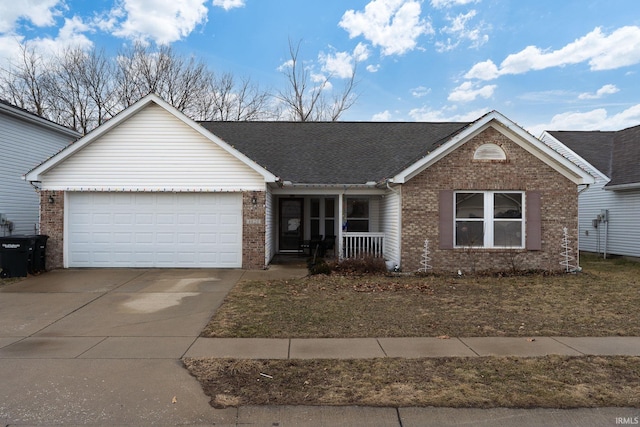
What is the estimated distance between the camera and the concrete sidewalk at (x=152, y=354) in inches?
153

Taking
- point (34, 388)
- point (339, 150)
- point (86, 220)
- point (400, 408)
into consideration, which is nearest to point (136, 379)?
point (34, 388)

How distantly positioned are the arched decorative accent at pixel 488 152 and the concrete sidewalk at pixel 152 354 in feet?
22.8

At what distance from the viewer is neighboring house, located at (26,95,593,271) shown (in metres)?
12.2

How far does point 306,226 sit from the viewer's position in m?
17.1

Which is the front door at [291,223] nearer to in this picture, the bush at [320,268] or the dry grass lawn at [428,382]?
the bush at [320,268]

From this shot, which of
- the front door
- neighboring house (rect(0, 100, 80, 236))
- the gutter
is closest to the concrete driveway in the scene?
neighboring house (rect(0, 100, 80, 236))

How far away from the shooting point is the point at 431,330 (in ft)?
21.7

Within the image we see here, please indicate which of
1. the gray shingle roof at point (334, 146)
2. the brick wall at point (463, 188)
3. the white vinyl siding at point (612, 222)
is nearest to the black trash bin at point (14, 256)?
the gray shingle roof at point (334, 146)

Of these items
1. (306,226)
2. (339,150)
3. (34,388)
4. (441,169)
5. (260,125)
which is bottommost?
(34,388)

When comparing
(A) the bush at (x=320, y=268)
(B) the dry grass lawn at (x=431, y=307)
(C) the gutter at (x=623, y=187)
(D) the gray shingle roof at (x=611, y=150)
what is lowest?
(B) the dry grass lawn at (x=431, y=307)

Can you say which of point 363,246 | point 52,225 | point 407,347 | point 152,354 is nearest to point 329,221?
point 363,246

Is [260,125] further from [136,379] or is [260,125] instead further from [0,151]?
[136,379]

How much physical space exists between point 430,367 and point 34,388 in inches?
174

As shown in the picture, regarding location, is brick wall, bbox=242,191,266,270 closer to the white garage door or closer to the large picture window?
the white garage door
